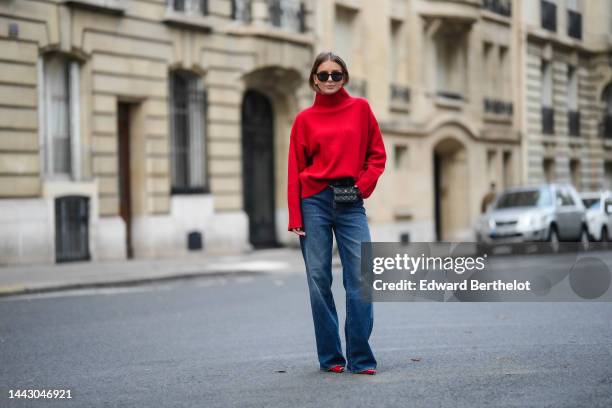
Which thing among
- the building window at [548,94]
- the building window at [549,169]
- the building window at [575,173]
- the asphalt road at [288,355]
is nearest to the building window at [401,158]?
the building window at [548,94]

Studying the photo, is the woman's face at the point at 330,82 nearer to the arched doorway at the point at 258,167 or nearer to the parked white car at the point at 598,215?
the arched doorway at the point at 258,167

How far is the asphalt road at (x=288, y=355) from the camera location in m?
6.54

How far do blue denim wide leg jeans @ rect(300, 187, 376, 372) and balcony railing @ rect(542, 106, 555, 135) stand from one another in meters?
35.7

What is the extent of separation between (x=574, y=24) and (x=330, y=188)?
39442 mm

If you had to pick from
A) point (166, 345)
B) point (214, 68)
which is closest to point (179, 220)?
point (214, 68)

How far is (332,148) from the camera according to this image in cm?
720

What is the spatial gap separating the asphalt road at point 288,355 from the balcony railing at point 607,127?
3541 centimetres

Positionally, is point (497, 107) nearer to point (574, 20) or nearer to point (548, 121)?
point (548, 121)

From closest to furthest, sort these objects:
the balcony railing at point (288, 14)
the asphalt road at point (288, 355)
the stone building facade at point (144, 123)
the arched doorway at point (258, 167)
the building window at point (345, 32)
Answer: the asphalt road at point (288, 355) → the stone building facade at point (144, 123) → the balcony railing at point (288, 14) → the arched doorway at point (258, 167) → the building window at point (345, 32)

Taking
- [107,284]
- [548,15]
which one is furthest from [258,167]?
[548,15]

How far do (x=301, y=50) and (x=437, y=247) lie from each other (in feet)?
69.4

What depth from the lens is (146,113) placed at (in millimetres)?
23453

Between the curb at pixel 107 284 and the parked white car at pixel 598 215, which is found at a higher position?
the parked white car at pixel 598 215

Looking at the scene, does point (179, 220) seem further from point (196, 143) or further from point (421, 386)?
point (421, 386)
